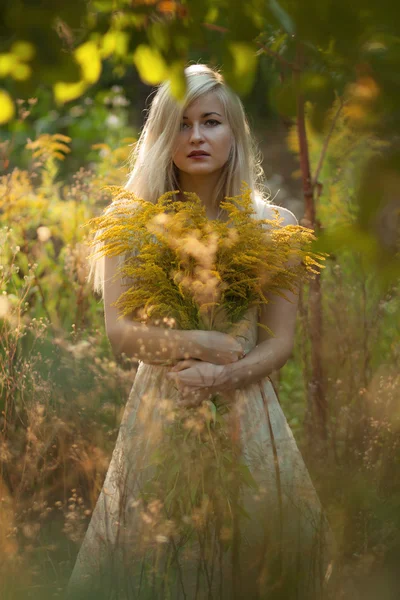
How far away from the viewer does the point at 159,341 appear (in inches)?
86.2

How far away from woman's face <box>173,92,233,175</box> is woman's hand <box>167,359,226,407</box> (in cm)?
72

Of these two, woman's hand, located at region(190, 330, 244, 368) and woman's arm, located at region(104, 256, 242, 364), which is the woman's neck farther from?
woman's hand, located at region(190, 330, 244, 368)

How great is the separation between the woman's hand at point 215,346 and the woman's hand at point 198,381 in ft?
0.08

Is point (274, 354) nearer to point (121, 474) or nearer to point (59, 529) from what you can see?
point (121, 474)

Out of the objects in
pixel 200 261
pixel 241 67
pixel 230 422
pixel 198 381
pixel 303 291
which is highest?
pixel 303 291

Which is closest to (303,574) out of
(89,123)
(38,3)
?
(38,3)

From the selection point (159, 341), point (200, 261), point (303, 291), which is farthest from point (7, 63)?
point (303, 291)

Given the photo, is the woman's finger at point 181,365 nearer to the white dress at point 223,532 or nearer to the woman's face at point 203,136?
the white dress at point 223,532

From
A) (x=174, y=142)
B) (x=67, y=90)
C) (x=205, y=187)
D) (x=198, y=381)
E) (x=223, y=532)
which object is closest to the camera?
(x=67, y=90)

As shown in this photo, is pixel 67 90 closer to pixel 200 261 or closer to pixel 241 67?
pixel 241 67

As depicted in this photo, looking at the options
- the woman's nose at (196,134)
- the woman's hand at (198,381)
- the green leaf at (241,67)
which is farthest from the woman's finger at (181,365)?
the green leaf at (241,67)

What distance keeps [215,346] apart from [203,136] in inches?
29.8

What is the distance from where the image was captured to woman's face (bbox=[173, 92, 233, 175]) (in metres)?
2.47

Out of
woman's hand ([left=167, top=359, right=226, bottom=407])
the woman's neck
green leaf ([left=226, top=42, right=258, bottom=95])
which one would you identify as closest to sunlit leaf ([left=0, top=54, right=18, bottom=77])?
green leaf ([left=226, top=42, right=258, bottom=95])
